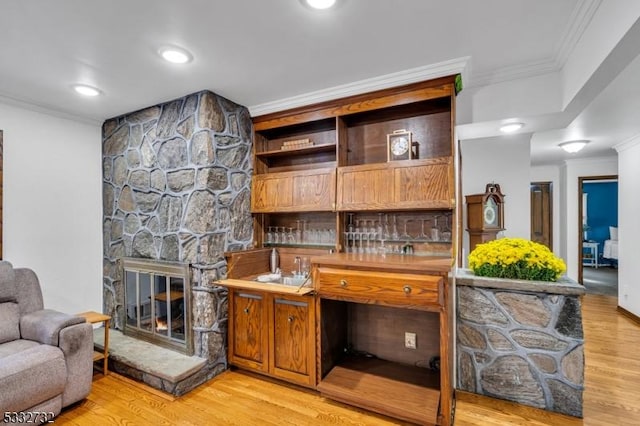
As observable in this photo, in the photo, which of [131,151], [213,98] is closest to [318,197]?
[213,98]

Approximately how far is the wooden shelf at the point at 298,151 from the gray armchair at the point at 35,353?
6.74ft

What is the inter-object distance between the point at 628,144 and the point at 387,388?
5034 millimetres

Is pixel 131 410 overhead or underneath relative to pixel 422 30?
underneath

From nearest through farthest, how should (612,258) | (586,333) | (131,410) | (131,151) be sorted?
(131,410)
(131,151)
(586,333)
(612,258)

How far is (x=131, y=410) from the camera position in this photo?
2.27m

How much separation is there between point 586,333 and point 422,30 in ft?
13.3

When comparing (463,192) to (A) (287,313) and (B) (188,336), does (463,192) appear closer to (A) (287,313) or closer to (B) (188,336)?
(A) (287,313)

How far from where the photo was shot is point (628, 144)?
448 cm

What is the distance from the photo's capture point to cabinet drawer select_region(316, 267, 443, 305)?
79.0 inches

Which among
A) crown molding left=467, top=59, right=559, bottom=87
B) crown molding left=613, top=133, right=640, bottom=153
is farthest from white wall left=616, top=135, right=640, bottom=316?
crown molding left=467, top=59, right=559, bottom=87

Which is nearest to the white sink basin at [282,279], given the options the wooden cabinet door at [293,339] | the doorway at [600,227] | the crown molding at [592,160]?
the wooden cabinet door at [293,339]

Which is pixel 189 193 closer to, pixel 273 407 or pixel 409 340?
pixel 273 407

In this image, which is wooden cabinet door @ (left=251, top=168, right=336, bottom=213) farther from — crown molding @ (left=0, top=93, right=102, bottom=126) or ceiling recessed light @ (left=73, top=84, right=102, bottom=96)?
crown molding @ (left=0, top=93, right=102, bottom=126)

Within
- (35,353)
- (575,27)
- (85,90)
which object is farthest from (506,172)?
(35,353)
